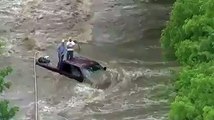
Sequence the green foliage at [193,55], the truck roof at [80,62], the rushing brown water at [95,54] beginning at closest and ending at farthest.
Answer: the green foliage at [193,55] < the rushing brown water at [95,54] < the truck roof at [80,62]

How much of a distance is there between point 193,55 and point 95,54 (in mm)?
13153

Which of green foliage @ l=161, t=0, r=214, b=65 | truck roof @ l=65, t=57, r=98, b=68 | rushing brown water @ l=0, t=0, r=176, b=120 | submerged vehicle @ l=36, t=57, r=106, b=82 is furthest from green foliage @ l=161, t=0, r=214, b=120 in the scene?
truck roof @ l=65, t=57, r=98, b=68

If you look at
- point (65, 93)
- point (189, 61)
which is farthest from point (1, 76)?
point (65, 93)

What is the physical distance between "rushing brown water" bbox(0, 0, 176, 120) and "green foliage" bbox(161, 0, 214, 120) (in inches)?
154

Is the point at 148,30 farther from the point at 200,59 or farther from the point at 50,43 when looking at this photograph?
the point at 200,59

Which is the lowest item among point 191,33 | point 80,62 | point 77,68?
point 77,68

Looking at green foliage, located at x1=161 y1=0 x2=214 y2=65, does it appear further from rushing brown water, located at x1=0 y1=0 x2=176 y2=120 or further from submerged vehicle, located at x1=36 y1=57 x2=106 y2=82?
submerged vehicle, located at x1=36 y1=57 x2=106 y2=82

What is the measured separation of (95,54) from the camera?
31.0m

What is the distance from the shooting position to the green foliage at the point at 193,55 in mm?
14530

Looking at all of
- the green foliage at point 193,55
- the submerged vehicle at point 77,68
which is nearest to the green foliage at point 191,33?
the green foliage at point 193,55

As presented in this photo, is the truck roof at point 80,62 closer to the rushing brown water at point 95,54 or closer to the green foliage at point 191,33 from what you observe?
the rushing brown water at point 95,54

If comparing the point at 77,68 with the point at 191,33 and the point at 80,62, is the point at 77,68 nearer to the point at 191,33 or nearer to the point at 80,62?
the point at 80,62

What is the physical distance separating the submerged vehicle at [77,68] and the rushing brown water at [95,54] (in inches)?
12.6

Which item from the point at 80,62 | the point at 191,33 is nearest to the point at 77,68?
the point at 80,62
